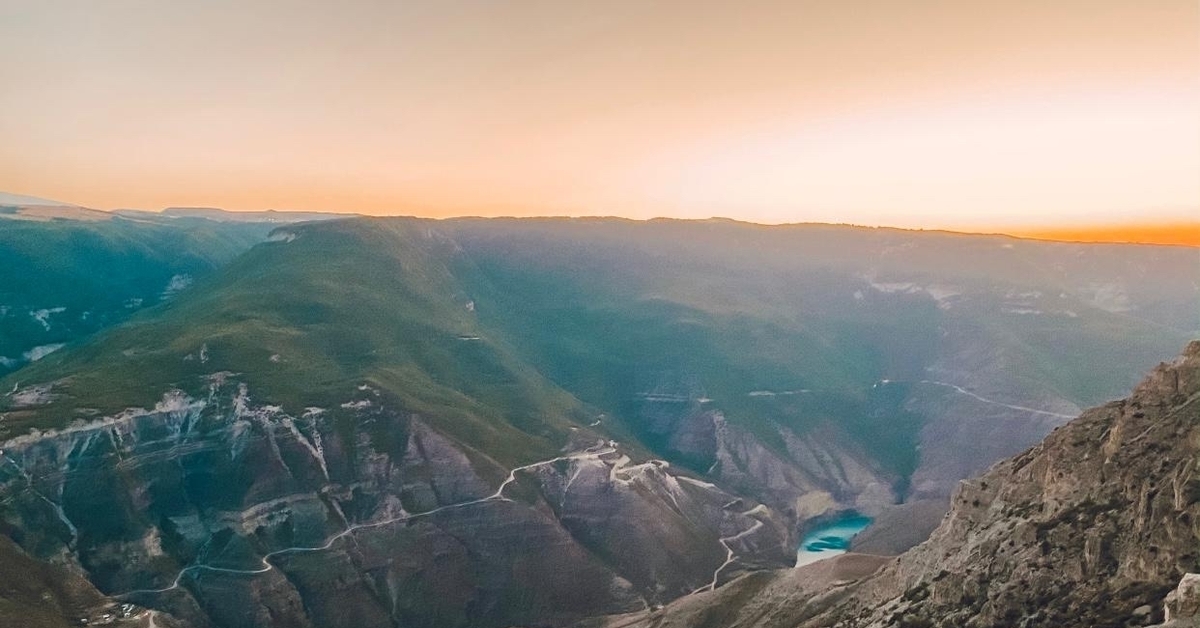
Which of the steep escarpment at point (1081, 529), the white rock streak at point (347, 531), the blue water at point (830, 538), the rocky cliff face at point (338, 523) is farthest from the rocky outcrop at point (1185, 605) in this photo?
the blue water at point (830, 538)

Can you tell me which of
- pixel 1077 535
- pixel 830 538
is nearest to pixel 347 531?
pixel 830 538

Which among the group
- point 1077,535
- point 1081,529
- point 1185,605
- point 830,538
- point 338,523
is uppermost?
point 1185,605

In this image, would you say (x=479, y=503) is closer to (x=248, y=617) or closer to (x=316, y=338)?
(x=248, y=617)

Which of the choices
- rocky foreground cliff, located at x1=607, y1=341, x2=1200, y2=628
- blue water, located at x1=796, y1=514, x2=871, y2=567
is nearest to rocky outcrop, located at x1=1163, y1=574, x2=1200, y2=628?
rocky foreground cliff, located at x1=607, y1=341, x2=1200, y2=628

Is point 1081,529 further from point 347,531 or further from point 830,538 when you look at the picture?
point 830,538

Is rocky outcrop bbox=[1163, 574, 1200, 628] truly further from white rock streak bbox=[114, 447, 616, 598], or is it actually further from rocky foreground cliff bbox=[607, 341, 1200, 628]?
white rock streak bbox=[114, 447, 616, 598]
